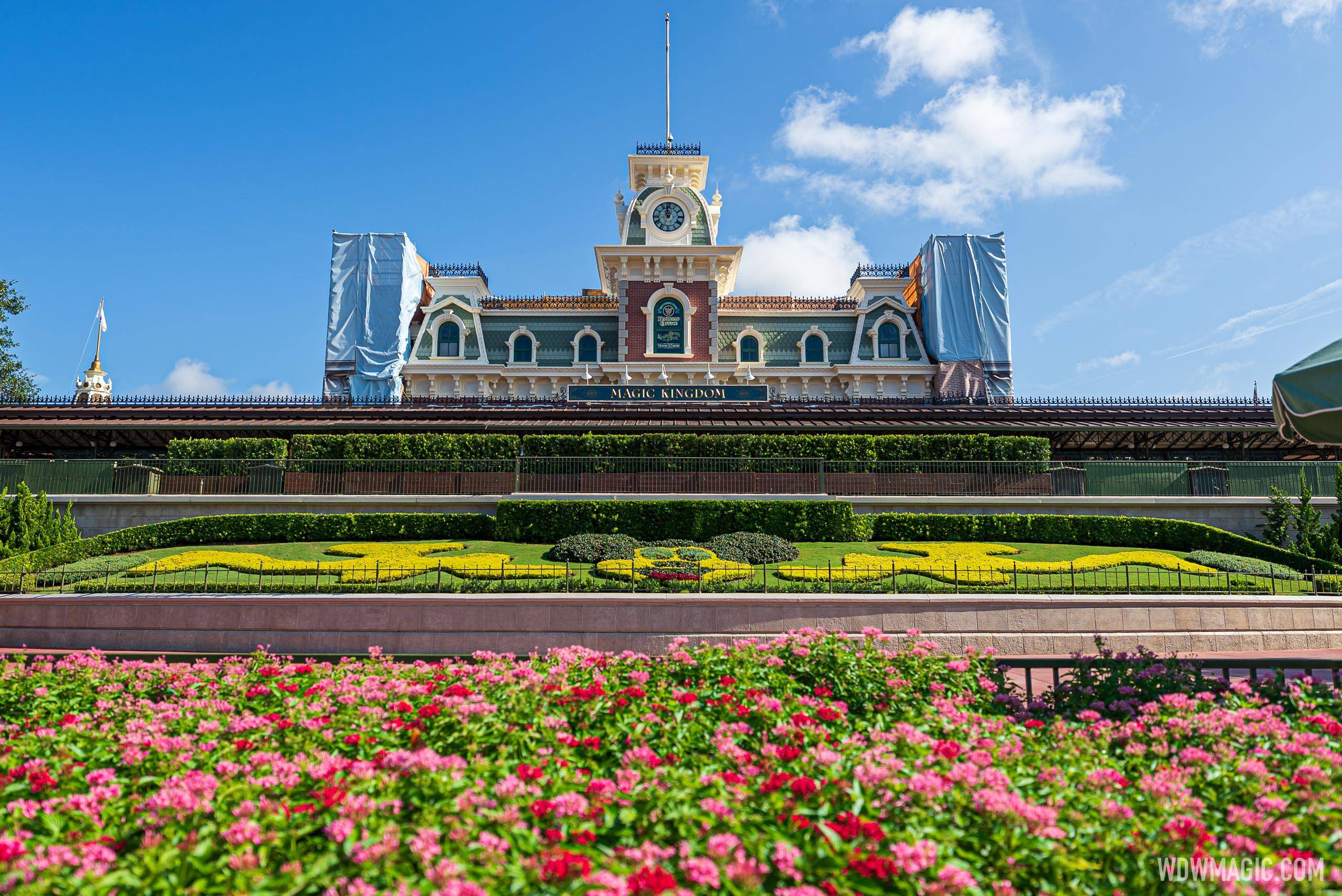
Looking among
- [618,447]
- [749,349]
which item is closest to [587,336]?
[749,349]

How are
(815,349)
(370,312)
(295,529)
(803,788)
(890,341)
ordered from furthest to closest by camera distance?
(370,312) → (890,341) → (815,349) → (295,529) → (803,788)

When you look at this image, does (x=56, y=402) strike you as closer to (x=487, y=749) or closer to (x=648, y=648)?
(x=648, y=648)

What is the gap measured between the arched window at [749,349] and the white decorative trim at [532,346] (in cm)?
1182

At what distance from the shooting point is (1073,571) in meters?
13.8

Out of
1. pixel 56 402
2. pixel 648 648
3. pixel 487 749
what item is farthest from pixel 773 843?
pixel 56 402

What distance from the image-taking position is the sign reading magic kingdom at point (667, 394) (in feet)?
96.3

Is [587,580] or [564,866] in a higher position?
[564,866]

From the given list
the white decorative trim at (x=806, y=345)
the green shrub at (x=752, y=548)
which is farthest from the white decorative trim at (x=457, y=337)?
the green shrub at (x=752, y=548)

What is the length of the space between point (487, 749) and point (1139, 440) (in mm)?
29280

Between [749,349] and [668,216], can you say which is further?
[668,216]

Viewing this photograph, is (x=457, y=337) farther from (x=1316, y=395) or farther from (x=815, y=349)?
(x=1316, y=395)

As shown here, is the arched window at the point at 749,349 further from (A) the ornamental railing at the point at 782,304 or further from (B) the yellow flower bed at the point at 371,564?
(B) the yellow flower bed at the point at 371,564

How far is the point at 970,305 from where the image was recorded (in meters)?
44.7

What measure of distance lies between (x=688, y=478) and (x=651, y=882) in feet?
63.1
